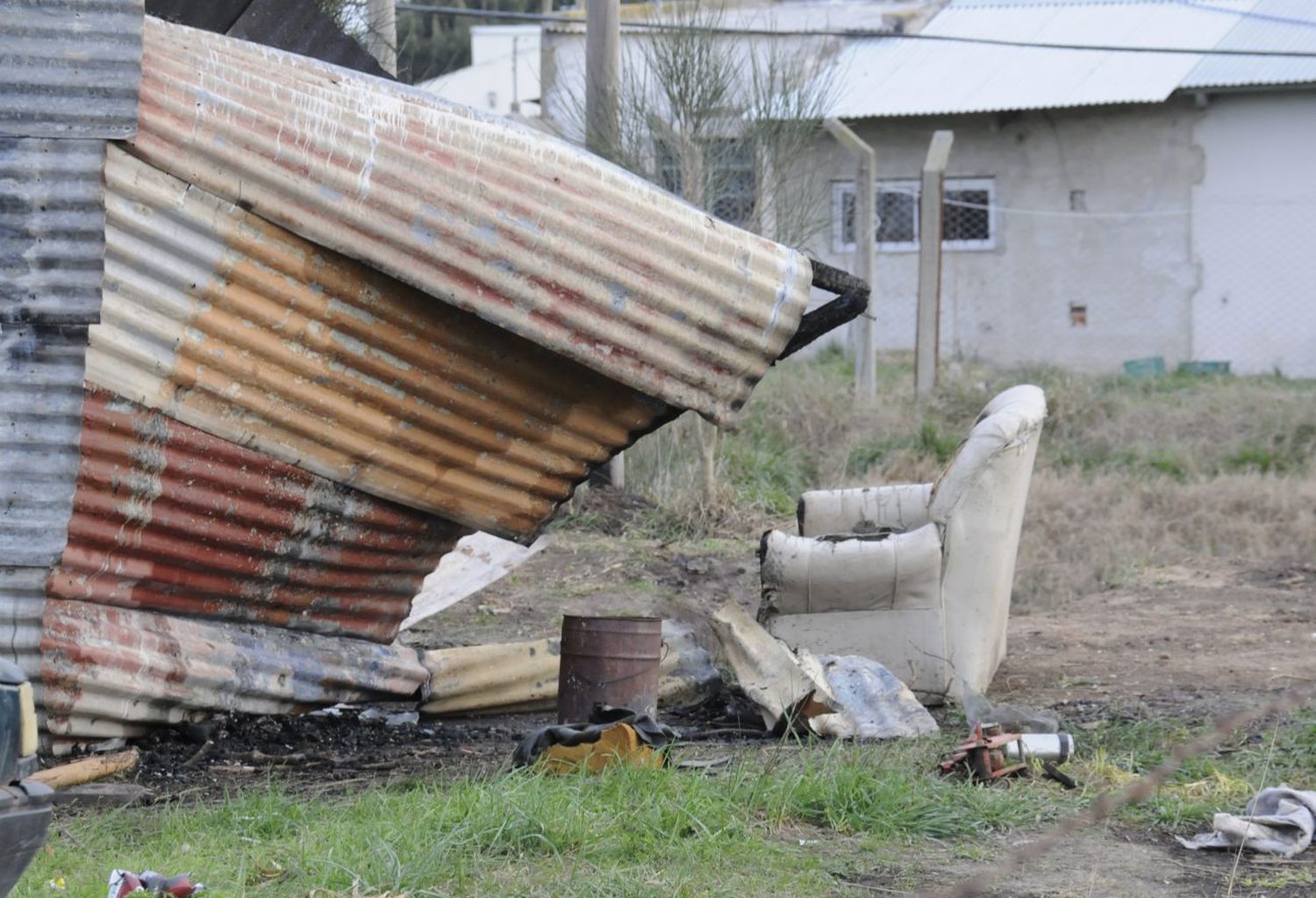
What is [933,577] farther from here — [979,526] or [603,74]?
[603,74]

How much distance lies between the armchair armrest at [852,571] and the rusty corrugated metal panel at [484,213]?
149cm

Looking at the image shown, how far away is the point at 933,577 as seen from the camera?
5992 mm

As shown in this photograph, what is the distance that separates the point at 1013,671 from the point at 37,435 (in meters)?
4.22

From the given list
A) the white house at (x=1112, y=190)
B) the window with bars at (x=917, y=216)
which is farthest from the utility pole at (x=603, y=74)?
the window with bars at (x=917, y=216)

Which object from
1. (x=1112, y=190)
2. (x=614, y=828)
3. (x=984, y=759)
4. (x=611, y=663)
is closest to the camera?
(x=614, y=828)

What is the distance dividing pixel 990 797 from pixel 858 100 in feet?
44.9

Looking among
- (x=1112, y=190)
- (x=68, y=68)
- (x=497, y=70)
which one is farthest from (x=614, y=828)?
(x=497, y=70)

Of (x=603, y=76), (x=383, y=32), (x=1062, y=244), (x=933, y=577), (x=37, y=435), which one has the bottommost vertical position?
(x=933, y=577)

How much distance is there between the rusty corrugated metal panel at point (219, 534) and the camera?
438 centimetres

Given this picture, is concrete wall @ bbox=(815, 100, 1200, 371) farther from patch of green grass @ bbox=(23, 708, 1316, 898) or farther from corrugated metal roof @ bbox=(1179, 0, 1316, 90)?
patch of green grass @ bbox=(23, 708, 1316, 898)

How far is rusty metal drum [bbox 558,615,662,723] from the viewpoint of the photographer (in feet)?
16.8

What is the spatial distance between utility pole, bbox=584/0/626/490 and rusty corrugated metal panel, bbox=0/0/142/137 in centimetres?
501

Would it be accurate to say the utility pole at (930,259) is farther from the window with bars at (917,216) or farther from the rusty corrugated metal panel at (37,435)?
the rusty corrugated metal panel at (37,435)

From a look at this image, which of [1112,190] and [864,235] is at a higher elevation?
[1112,190]
